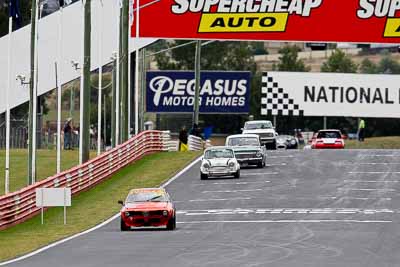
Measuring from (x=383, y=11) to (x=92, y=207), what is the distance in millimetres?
30990

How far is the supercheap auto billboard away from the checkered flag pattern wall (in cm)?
1693

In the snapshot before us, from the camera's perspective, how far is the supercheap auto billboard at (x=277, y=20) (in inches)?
2640

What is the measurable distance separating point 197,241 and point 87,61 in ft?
70.4

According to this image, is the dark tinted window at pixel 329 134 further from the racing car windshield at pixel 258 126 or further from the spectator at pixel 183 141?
the spectator at pixel 183 141

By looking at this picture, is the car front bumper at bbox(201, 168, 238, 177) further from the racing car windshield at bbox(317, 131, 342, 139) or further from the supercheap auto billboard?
the racing car windshield at bbox(317, 131, 342, 139)

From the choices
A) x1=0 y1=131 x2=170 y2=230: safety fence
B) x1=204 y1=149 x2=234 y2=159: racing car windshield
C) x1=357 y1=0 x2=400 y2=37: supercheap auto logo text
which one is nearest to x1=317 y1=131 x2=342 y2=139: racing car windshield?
x1=357 y1=0 x2=400 y2=37: supercheap auto logo text

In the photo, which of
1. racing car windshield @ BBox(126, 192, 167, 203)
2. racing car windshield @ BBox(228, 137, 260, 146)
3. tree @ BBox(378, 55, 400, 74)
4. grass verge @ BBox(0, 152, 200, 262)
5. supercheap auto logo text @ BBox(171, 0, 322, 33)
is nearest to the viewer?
grass verge @ BBox(0, 152, 200, 262)

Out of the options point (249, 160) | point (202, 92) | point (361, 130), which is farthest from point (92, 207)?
A: point (202, 92)

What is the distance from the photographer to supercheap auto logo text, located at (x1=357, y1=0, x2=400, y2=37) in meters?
67.5

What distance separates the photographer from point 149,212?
32.4 metres

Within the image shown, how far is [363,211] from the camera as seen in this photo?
123 feet

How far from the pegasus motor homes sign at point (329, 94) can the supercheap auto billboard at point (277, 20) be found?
56.3ft

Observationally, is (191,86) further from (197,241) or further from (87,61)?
(197,241)

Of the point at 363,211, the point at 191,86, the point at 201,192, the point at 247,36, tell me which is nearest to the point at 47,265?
the point at 363,211
